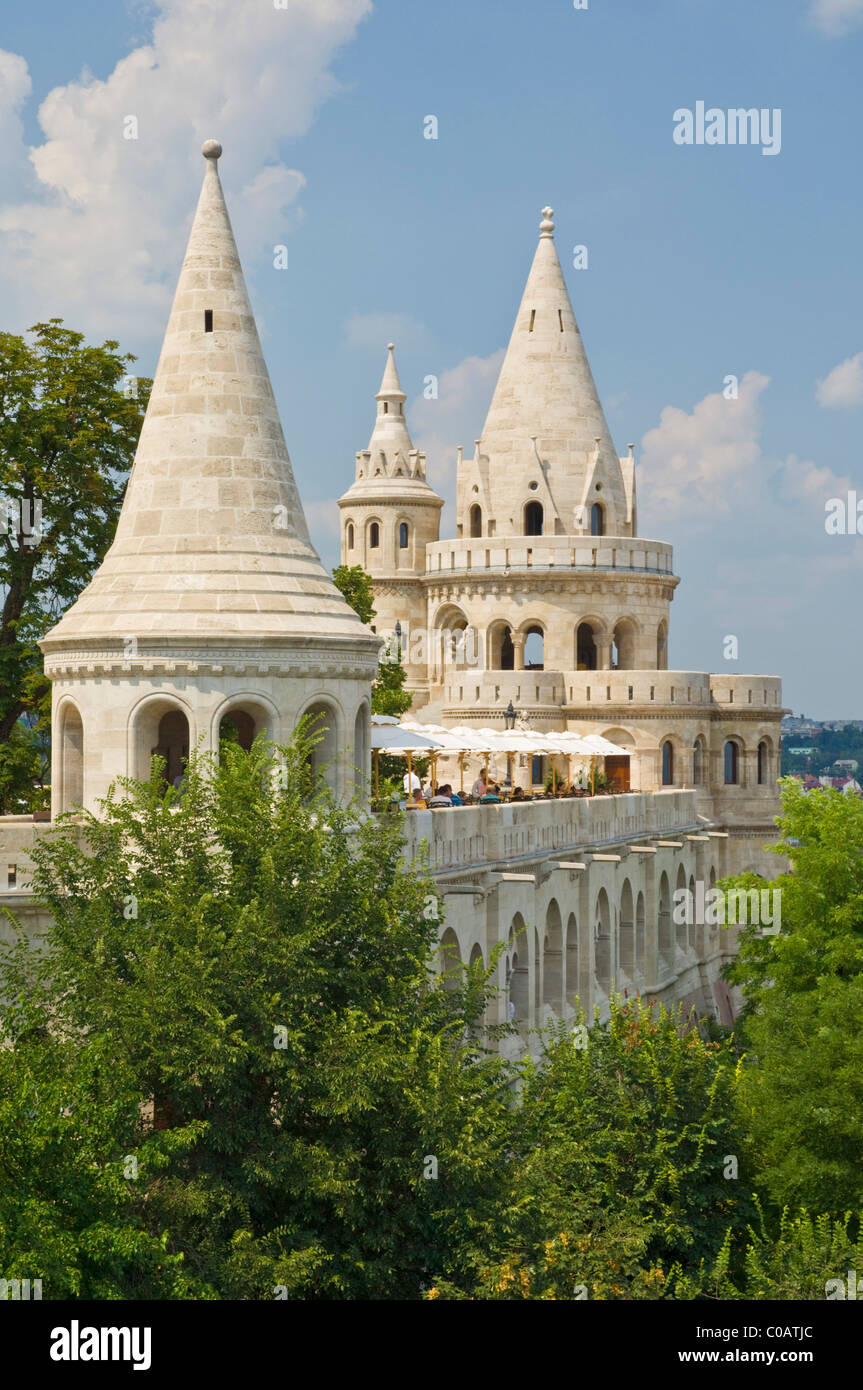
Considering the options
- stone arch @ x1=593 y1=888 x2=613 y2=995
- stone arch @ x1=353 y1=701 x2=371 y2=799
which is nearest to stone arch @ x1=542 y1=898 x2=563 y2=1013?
stone arch @ x1=593 y1=888 x2=613 y2=995

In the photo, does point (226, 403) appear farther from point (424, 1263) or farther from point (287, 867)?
point (424, 1263)

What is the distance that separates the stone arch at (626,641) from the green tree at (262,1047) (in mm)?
40077

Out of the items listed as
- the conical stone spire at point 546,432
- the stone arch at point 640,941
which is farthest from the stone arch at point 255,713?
the conical stone spire at point 546,432

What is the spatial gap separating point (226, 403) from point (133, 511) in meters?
2.05

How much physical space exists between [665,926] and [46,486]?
2203cm

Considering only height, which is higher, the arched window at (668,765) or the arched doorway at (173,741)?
the arched window at (668,765)

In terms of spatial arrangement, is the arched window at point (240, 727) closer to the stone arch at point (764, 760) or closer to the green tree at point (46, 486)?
the green tree at point (46, 486)

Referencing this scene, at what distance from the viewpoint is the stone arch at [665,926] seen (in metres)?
50.2

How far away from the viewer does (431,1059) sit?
20203 mm

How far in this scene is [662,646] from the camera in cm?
6350

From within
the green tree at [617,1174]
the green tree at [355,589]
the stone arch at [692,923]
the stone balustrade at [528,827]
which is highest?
the green tree at [355,589]

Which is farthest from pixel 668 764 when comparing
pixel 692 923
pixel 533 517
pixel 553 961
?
pixel 553 961

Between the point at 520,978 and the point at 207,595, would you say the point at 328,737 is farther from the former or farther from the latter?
the point at 520,978
